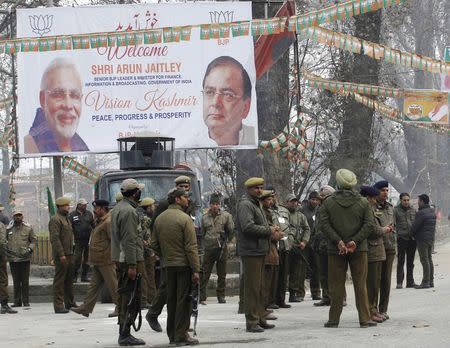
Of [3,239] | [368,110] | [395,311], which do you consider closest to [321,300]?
[395,311]

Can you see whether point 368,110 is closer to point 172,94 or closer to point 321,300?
point 172,94

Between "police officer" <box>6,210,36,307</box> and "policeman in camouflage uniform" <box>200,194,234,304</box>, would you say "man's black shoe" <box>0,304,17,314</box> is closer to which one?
"police officer" <box>6,210,36,307</box>

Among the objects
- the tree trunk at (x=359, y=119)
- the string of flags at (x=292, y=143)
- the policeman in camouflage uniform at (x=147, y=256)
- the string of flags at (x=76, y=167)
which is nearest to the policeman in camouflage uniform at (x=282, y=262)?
the policeman in camouflage uniform at (x=147, y=256)

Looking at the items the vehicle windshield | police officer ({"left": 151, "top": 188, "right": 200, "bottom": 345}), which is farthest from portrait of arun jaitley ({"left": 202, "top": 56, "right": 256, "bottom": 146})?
police officer ({"left": 151, "top": 188, "right": 200, "bottom": 345})

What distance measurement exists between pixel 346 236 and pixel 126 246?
2694mm

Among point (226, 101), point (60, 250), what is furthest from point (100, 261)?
point (226, 101)

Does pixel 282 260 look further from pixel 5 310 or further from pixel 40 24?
pixel 40 24

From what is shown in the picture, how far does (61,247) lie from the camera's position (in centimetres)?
1972

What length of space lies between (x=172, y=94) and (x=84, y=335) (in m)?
11.6

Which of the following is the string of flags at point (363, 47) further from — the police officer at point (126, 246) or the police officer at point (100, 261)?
the police officer at point (126, 246)

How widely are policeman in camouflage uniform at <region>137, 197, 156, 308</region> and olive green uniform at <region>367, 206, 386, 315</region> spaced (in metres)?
3.74

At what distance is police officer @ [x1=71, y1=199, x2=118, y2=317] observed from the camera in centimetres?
1789

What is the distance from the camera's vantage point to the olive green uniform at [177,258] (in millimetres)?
13812

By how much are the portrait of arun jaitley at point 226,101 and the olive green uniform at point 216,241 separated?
538cm
